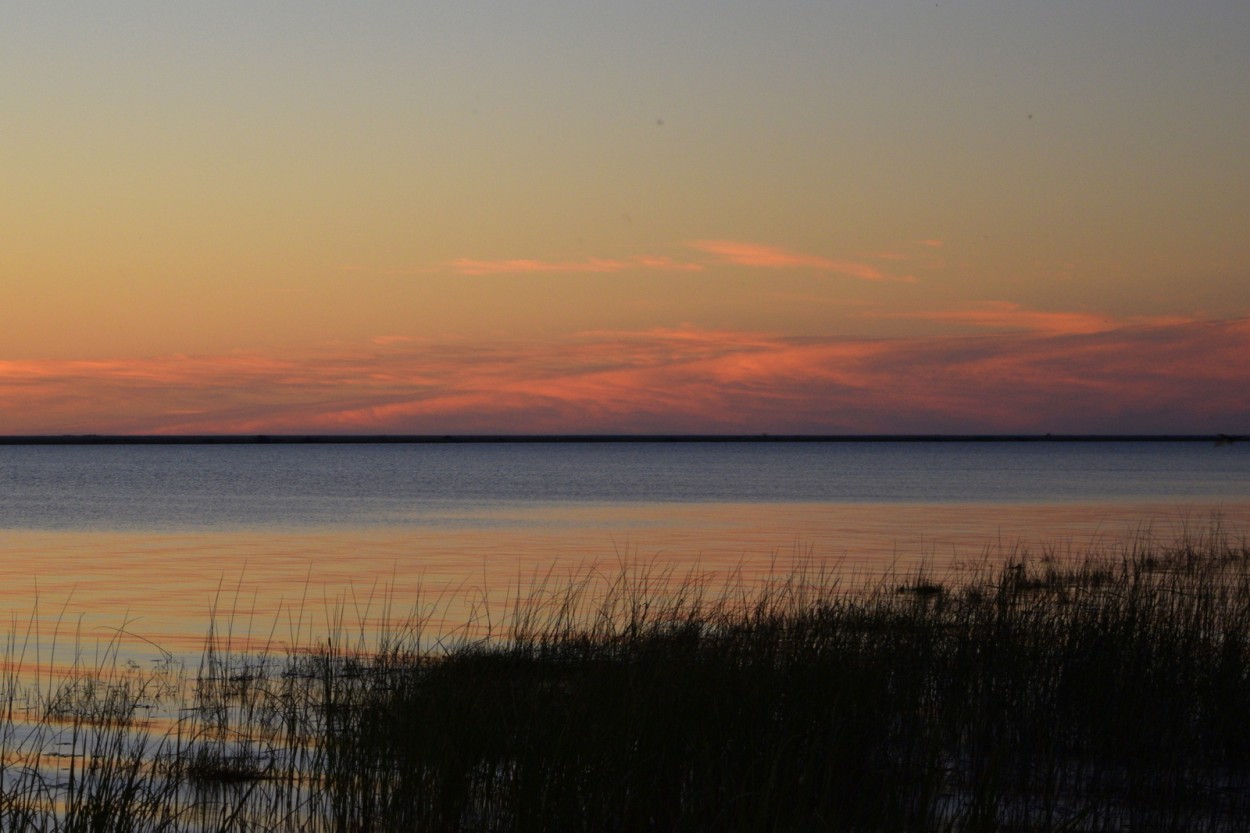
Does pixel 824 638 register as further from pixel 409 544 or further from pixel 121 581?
pixel 409 544

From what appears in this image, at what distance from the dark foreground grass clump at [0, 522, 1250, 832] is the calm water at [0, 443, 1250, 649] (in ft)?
25.7

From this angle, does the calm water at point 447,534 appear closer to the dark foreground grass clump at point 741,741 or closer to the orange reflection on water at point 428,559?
the orange reflection on water at point 428,559

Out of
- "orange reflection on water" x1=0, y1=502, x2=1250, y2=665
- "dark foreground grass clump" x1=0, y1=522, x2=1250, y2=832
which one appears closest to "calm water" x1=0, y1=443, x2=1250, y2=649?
"orange reflection on water" x1=0, y1=502, x2=1250, y2=665

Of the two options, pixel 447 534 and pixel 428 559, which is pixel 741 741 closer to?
pixel 428 559

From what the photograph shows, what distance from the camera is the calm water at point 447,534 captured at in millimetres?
24094

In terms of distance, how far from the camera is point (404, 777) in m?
8.49

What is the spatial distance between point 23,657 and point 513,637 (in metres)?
5.66

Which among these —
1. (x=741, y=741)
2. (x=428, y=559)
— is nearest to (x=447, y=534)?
(x=428, y=559)

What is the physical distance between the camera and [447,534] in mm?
41125

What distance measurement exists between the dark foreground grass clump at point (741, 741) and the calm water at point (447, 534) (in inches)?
308

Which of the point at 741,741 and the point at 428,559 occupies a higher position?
the point at 741,741

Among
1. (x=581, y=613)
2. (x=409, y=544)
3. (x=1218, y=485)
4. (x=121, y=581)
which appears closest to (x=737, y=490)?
(x=1218, y=485)

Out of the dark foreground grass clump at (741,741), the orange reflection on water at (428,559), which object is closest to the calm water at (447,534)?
the orange reflection on water at (428,559)

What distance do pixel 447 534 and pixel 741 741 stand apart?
32776 millimetres
